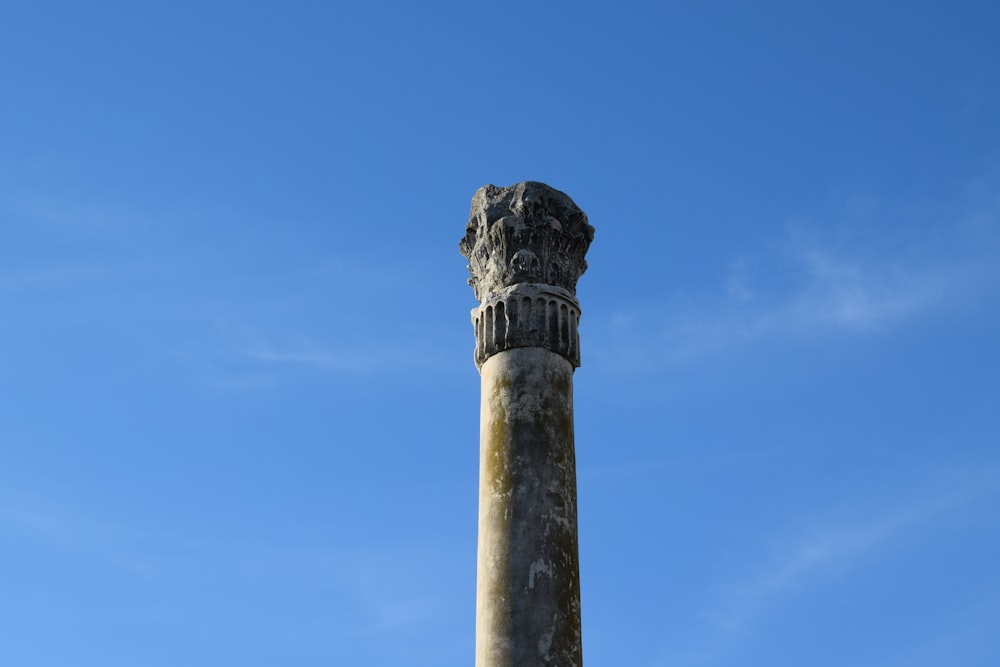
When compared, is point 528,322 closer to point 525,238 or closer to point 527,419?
point 525,238

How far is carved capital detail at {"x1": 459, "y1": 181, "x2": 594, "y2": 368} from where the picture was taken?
15406mm

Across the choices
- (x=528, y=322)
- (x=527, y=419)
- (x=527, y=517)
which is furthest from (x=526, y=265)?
(x=527, y=517)

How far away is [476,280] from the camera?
16359mm

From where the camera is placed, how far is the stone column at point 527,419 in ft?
43.9

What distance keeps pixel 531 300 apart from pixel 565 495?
254cm

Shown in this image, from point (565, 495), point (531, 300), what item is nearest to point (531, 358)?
point (531, 300)

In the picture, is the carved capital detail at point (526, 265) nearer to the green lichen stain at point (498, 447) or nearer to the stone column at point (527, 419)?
the stone column at point (527, 419)

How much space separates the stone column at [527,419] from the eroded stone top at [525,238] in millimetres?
14

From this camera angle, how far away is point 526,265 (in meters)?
15.7

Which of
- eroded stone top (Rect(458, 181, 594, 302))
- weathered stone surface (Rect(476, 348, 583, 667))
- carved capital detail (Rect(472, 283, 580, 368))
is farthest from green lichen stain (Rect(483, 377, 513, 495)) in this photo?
eroded stone top (Rect(458, 181, 594, 302))

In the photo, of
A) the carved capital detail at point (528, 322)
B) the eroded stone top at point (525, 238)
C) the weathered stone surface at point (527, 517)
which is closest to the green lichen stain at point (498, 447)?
the weathered stone surface at point (527, 517)

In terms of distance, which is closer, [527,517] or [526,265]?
[527,517]

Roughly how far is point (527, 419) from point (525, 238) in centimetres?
247

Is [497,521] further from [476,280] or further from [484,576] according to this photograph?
[476,280]
